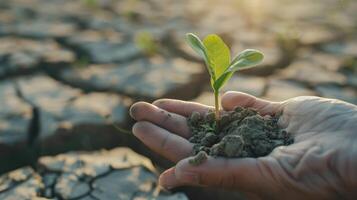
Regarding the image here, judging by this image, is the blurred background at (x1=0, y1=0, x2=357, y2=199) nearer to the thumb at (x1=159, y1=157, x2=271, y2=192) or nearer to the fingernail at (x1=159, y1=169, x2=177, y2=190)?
the fingernail at (x1=159, y1=169, x2=177, y2=190)

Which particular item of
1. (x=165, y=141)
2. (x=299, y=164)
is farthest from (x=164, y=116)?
(x=299, y=164)

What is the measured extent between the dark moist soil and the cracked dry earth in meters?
0.33

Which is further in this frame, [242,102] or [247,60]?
[242,102]

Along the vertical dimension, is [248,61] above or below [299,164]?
above

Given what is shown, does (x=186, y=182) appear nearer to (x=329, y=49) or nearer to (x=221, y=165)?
(x=221, y=165)

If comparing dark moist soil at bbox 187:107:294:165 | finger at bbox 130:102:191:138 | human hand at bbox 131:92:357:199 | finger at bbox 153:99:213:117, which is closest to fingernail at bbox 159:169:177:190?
human hand at bbox 131:92:357:199

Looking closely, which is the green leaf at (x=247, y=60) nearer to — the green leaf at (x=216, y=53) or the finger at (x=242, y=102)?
the green leaf at (x=216, y=53)

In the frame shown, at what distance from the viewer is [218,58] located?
181cm

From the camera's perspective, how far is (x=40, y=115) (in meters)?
2.51

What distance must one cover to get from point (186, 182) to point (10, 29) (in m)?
2.35

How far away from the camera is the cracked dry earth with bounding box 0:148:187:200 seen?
2.02 meters

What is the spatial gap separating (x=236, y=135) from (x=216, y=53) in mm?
299

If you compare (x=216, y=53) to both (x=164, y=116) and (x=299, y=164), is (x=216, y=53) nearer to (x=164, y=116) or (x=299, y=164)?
(x=164, y=116)

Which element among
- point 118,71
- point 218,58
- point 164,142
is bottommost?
point 118,71
